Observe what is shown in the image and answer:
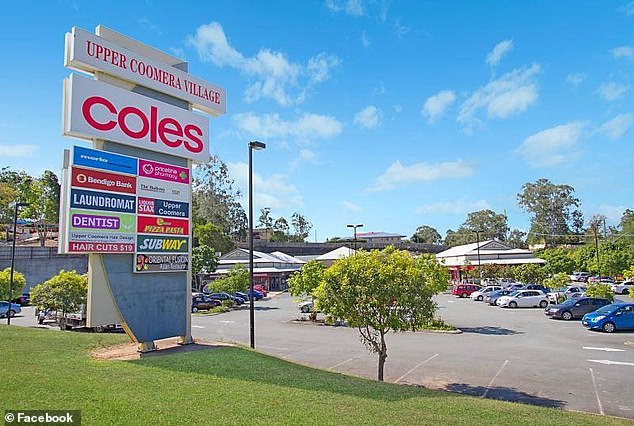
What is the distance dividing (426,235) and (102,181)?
145256 mm

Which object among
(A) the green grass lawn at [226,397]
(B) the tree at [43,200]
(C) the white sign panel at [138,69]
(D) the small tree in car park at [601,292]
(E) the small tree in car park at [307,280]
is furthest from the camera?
(B) the tree at [43,200]

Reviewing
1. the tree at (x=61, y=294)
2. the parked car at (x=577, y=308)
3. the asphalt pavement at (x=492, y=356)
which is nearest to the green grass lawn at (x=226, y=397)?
the asphalt pavement at (x=492, y=356)

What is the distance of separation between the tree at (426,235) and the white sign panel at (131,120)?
134 meters

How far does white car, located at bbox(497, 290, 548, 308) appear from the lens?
36500 millimetres

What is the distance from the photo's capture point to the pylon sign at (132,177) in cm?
1424

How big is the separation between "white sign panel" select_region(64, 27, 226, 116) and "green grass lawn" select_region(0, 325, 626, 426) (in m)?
8.90

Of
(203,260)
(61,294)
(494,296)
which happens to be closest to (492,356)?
(61,294)

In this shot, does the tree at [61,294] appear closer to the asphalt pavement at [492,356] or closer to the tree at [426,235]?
the asphalt pavement at [492,356]

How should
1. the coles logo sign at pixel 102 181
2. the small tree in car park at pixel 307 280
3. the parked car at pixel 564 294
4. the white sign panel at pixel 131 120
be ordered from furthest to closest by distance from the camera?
the parked car at pixel 564 294 → the small tree in car park at pixel 307 280 → the white sign panel at pixel 131 120 → the coles logo sign at pixel 102 181

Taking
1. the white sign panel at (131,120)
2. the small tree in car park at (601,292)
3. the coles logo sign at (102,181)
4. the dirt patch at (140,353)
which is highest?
the white sign panel at (131,120)

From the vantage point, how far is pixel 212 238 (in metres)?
70.5

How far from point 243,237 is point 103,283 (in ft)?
274

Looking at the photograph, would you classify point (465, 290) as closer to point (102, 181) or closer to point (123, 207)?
point (123, 207)

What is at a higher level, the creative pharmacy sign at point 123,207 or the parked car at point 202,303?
the creative pharmacy sign at point 123,207
